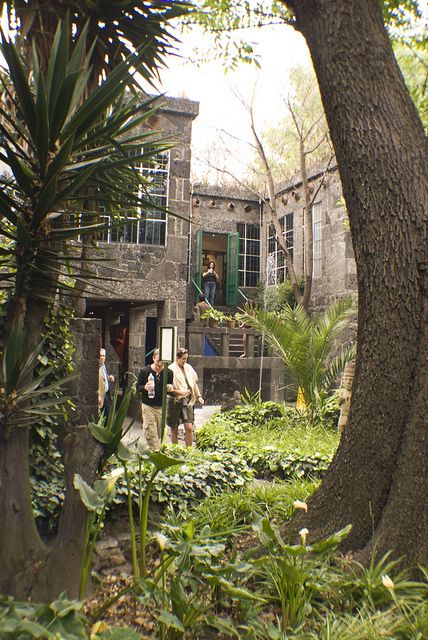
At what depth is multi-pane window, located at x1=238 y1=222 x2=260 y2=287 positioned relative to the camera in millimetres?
18156

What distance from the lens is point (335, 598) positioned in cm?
276

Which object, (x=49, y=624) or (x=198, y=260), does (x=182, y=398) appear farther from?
(x=198, y=260)

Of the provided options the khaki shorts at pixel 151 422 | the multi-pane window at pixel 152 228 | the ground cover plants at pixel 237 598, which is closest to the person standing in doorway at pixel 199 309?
the multi-pane window at pixel 152 228

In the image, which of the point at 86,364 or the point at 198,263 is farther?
the point at 198,263

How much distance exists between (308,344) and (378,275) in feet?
19.8

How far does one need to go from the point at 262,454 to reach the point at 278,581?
12.4 feet

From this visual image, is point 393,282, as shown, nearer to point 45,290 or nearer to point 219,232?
point 45,290

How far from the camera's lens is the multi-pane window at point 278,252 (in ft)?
55.2

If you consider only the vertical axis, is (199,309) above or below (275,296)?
below

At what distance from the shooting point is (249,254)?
18.3 metres

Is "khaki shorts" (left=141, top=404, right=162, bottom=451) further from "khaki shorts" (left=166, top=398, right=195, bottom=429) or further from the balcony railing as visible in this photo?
the balcony railing

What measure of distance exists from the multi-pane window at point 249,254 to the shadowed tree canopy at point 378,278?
14.6 meters

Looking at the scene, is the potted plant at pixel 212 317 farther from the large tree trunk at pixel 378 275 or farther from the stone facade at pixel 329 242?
the large tree trunk at pixel 378 275

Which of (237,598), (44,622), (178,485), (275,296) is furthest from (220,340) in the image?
(44,622)
